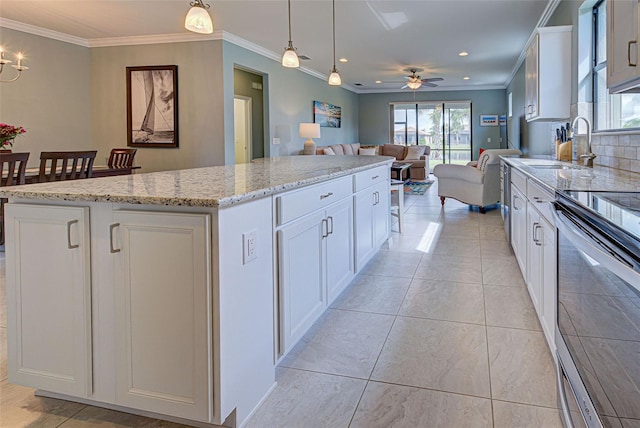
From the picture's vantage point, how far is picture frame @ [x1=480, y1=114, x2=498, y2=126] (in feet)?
41.6

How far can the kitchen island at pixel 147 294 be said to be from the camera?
1.47 metres

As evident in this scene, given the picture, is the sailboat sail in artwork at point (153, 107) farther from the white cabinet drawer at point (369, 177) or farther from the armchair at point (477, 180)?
the armchair at point (477, 180)

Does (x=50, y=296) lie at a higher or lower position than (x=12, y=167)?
lower

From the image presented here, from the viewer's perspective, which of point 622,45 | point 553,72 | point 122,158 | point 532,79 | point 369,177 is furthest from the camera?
point 122,158

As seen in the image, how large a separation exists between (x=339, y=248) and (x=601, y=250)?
1794 mm

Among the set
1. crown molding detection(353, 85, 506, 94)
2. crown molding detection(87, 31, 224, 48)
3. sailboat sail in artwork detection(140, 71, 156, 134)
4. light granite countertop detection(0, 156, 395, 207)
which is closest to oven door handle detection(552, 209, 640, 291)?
light granite countertop detection(0, 156, 395, 207)

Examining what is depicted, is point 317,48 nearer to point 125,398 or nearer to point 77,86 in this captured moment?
point 77,86

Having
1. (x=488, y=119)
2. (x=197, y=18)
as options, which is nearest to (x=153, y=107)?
(x=197, y=18)

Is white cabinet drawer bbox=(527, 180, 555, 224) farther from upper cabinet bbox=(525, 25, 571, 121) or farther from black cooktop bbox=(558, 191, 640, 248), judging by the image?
upper cabinet bbox=(525, 25, 571, 121)

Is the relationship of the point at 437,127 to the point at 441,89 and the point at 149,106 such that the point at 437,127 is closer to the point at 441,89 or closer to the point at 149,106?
the point at 441,89

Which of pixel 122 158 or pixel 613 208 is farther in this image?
pixel 122 158

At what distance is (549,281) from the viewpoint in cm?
209

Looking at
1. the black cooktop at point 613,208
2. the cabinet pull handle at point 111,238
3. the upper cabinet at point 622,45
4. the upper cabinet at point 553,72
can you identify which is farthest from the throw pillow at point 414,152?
the cabinet pull handle at point 111,238

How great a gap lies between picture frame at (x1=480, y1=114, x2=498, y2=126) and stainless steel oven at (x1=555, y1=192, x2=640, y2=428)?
471 inches
